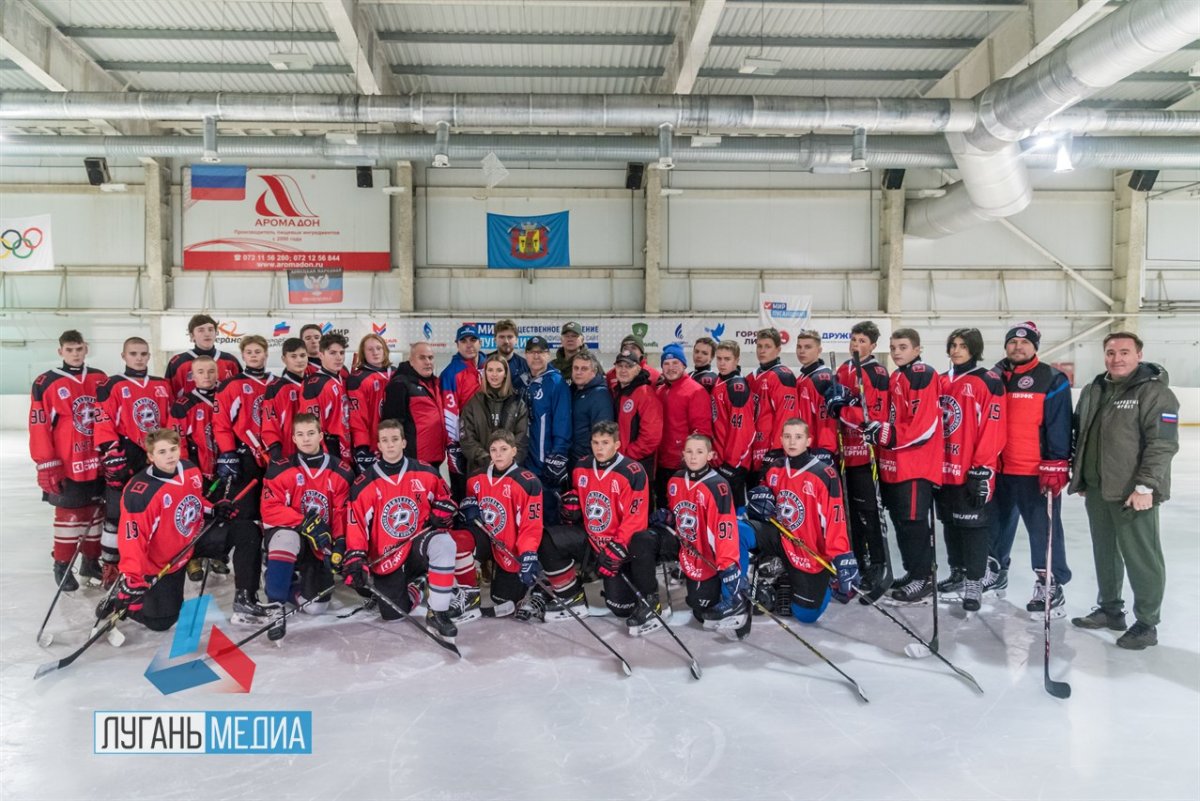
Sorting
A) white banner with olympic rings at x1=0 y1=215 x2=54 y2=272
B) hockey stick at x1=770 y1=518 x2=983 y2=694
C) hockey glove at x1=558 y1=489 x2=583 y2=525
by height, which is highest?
white banner with olympic rings at x1=0 y1=215 x2=54 y2=272

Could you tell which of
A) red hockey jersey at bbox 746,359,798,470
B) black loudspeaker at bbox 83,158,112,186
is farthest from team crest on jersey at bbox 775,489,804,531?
black loudspeaker at bbox 83,158,112,186

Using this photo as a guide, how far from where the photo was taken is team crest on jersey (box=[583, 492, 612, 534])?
152 inches

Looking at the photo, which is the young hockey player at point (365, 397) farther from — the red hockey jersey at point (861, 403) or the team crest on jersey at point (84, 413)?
the red hockey jersey at point (861, 403)

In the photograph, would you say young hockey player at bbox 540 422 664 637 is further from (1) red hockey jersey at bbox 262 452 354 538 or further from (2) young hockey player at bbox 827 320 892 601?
(2) young hockey player at bbox 827 320 892 601

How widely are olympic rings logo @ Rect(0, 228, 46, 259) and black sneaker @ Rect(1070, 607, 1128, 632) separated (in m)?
14.7

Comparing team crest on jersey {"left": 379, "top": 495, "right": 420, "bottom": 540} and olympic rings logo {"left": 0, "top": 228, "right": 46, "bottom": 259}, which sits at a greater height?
olympic rings logo {"left": 0, "top": 228, "right": 46, "bottom": 259}

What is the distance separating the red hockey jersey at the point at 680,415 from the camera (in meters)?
4.65

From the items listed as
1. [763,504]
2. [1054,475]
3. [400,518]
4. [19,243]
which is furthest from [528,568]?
[19,243]

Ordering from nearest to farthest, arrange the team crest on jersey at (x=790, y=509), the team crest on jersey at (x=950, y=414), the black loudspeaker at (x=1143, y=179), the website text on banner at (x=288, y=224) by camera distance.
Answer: the team crest on jersey at (x=790, y=509)
the team crest on jersey at (x=950, y=414)
the black loudspeaker at (x=1143, y=179)
the website text on banner at (x=288, y=224)

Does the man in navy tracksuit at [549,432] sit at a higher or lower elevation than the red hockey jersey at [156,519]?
higher

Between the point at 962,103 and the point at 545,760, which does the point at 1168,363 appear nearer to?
the point at 962,103

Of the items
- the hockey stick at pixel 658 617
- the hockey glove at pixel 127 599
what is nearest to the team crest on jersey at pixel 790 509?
the hockey stick at pixel 658 617

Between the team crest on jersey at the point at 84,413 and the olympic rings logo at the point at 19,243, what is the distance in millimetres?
9893

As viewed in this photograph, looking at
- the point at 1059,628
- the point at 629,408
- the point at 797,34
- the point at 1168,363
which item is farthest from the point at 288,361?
the point at 1168,363
